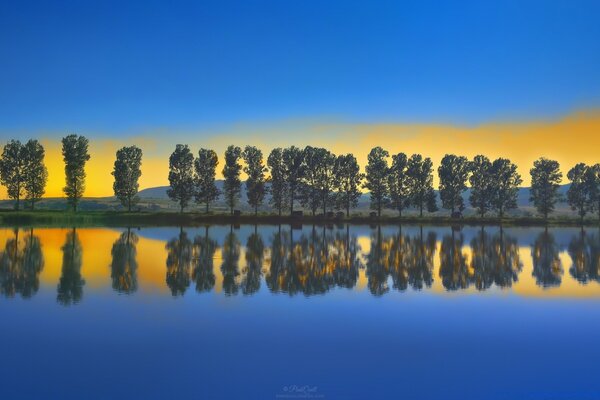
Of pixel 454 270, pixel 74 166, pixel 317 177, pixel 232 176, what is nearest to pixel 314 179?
pixel 317 177

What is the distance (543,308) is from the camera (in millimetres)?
19156

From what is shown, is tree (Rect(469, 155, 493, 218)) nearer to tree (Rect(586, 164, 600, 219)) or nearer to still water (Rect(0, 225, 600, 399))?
tree (Rect(586, 164, 600, 219))

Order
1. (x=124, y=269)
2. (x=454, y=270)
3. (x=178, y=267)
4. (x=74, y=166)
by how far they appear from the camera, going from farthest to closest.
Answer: (x=74, y=166) < (x=454, y=270) < (x=178, y=267) < (x=124, y=269)

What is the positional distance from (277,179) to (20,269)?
3341 inches

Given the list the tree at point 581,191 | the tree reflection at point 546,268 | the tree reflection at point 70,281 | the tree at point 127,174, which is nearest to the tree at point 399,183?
the tree at point 581,191

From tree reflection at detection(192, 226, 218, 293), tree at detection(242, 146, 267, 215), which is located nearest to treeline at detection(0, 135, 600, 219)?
tree at detection(242, 146, 267, 215)

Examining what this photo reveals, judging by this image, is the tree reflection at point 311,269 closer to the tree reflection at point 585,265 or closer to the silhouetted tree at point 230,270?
the silhouetted tree at point 230,270

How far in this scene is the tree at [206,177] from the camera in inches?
4193

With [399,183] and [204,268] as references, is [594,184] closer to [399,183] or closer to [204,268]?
[399,183]

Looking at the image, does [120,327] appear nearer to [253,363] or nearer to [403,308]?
[253,363]

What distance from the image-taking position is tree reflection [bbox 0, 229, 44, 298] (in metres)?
21.0

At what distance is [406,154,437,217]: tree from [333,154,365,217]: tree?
40.9ft

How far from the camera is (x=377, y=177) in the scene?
373ft

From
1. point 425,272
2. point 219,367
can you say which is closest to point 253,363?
point 219,367
